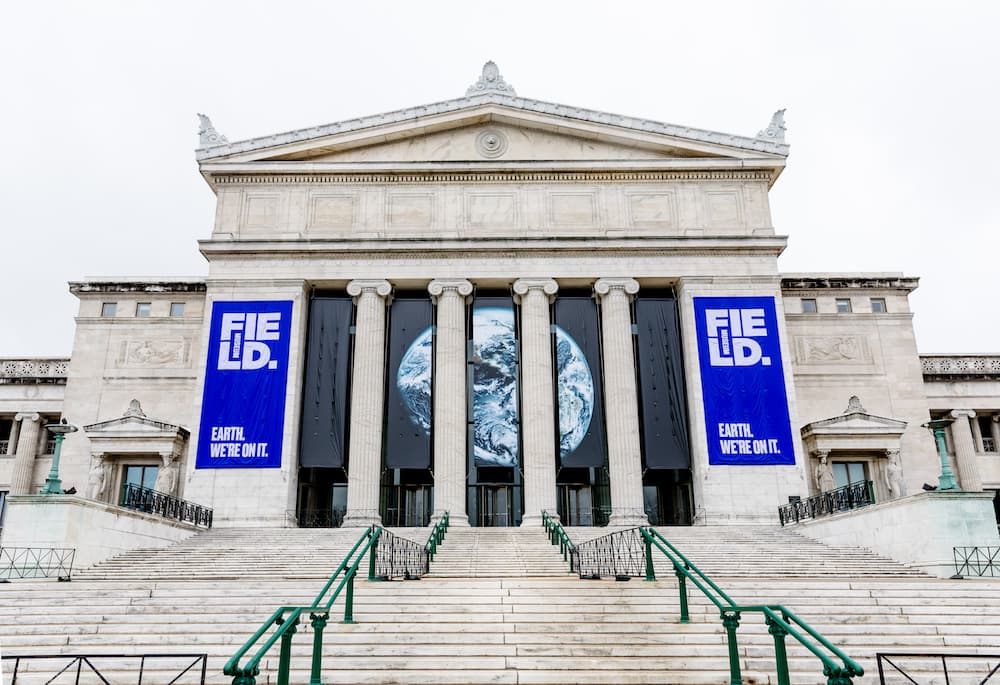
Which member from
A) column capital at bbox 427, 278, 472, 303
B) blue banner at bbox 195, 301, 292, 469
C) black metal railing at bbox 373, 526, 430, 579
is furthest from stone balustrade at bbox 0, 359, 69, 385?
black metal railing at bbox 373, 526, 430, 579

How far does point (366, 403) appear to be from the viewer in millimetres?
32594

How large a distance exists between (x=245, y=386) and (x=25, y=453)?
13.2m

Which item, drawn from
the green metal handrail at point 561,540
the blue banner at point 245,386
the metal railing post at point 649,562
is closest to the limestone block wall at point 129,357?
the blue banner at point 245,386

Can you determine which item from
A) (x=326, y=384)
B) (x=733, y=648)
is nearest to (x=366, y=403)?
(x=326, y=384)

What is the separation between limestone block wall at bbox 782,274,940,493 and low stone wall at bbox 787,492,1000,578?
14.1 metres

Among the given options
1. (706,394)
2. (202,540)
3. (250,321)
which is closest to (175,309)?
(250,321)

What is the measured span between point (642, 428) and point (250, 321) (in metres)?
16.5

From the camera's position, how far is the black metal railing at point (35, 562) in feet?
66.2

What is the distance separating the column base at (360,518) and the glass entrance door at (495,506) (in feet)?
14.5

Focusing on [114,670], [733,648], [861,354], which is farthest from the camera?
[861,354]

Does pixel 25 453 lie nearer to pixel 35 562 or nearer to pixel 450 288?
pixel 35 562

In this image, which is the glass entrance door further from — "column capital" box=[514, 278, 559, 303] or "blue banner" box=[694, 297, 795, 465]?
"blue banner" box=[694, 297, 795, 465]

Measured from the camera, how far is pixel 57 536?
67.5ft

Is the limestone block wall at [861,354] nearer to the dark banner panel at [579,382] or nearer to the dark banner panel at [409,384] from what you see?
the dark banner panel at [579,382]
